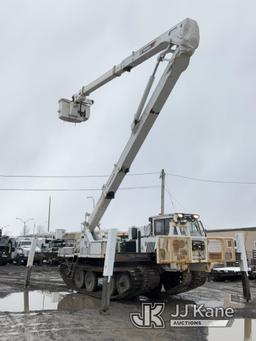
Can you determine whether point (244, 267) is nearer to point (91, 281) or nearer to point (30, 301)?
point (91, 281)

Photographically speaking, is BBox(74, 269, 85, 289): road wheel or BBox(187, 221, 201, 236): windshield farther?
BBox(74, 269, 85, 289): road wheel

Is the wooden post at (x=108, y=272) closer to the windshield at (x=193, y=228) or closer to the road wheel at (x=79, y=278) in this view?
the windshield at (x=193, y=228)

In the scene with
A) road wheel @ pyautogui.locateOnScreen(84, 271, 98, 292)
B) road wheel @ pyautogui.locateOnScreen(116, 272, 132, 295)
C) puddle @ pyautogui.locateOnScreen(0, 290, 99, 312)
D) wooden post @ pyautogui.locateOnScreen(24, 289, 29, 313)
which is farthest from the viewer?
road wheel @ pyautogui.locateOnScreen(84, 271, 98, 292)

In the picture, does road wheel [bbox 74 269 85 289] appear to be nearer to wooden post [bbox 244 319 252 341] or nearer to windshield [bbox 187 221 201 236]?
windshield [bbox 187 221 201 236]

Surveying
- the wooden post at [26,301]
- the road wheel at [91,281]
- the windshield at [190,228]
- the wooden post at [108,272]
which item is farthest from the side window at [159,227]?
the wooden post at [26,301]

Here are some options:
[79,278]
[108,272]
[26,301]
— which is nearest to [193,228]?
[108,272]

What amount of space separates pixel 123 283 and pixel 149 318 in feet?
11.2

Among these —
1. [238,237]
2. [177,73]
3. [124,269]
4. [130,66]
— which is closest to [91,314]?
[124,269]

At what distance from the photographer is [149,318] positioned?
1188cm

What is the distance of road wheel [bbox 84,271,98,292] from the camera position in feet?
55.6

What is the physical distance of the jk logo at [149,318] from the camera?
434 inches

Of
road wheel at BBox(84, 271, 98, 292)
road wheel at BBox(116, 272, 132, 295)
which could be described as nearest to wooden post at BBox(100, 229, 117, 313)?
road wheel at BBox(116, 272, 132, 295)

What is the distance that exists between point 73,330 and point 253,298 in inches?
345

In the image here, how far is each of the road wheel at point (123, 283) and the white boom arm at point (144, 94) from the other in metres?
2.83
